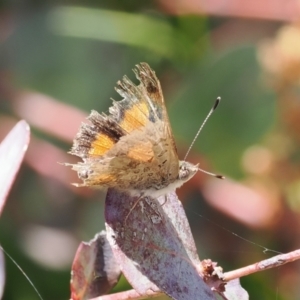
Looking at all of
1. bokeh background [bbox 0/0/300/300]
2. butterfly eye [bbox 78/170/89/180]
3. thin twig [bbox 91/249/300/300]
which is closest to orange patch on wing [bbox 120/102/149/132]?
butterfly eye [bbox 78/170/89/180]

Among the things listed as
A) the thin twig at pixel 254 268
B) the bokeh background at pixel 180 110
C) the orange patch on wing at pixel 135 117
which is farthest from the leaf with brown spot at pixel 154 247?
Answer: the bokeh background at pixel 180 110

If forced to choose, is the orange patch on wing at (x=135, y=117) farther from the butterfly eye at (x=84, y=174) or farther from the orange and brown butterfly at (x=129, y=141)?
the butterfly eye at (x=84, y=174)

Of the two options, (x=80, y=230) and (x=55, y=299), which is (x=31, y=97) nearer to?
(x=80, y=230)

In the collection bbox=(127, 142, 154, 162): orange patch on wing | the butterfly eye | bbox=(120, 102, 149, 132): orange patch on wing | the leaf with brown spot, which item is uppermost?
bbox=(120, 102, 149, 132): orange patch on wing

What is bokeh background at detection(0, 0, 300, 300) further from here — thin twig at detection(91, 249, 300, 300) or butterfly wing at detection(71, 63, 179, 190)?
thin twig at detection(91, 249, 300, 300)

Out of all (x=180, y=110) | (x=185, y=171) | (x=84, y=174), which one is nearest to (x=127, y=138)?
(x=84, y=174)

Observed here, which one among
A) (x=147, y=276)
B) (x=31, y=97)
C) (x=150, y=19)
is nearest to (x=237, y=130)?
(x=150, y=19)

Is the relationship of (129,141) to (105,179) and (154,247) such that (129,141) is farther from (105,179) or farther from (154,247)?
(154,247)
